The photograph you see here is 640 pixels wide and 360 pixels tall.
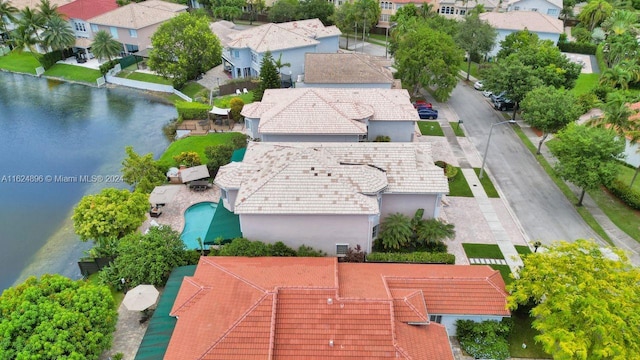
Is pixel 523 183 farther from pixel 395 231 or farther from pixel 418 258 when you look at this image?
pixel 418 258

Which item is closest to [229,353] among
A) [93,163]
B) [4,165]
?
[93,163]

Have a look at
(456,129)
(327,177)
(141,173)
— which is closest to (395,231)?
(327,177)

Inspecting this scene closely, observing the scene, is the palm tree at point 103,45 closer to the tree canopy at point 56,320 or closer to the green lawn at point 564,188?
the tree canopy at point 56,320

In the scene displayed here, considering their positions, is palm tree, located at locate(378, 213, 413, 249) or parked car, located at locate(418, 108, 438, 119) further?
parked car, located at locate(418, 108, 438, 119)

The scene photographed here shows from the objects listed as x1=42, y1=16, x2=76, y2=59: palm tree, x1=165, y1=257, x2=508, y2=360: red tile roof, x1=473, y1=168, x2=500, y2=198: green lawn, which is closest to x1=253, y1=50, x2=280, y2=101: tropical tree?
x1=473, y1=168, x2=500, y2=198: green lawn

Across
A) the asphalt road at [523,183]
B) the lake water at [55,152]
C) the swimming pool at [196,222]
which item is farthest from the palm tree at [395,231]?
the lake water at [55,152]

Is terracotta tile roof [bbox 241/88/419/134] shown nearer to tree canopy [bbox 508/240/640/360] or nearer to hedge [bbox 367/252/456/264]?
hedge [bbox 367/252/456/264]

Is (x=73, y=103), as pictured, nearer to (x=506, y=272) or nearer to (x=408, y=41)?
(x=408, y=41)
